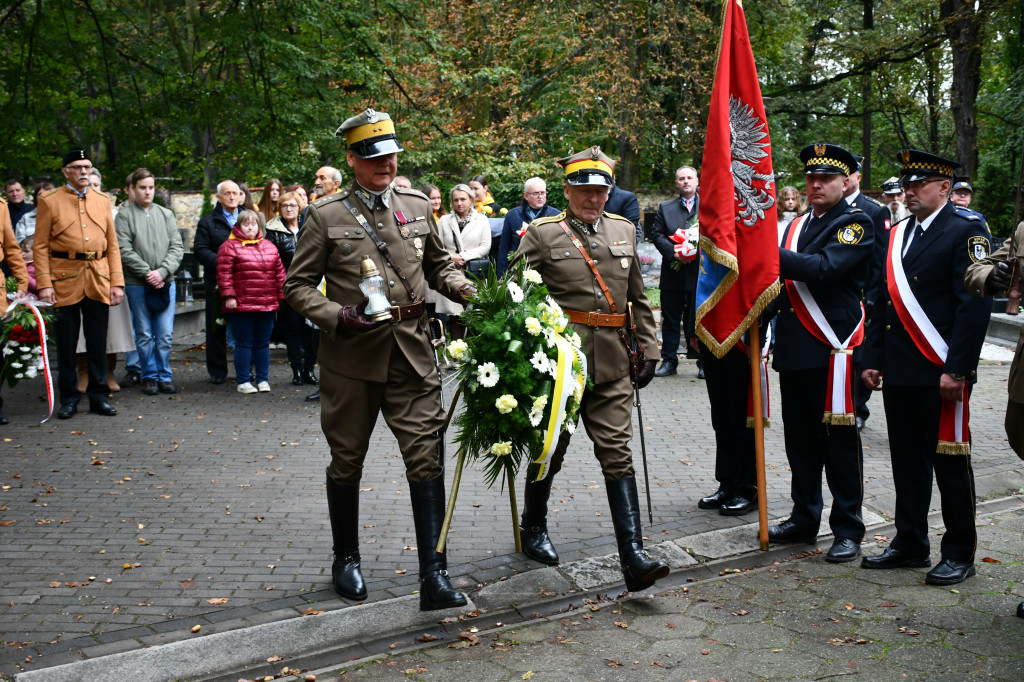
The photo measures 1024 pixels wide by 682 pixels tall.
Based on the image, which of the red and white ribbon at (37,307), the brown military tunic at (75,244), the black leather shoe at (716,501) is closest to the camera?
the black leather shoe at (716,501)

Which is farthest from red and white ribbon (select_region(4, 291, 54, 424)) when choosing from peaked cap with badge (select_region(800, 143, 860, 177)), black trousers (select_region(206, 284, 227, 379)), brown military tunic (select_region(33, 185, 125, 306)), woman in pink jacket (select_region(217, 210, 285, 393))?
peaked cap with badge (select_region(800, 143, 860, 177))

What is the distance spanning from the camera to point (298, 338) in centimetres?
1128

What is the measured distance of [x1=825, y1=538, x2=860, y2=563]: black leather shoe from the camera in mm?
5766

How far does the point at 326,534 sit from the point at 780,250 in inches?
123

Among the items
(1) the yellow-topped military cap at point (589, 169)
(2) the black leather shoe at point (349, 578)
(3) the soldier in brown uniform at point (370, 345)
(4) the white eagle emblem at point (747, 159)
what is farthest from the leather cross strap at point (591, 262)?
(2) the black leather shoe at point (349, 578)

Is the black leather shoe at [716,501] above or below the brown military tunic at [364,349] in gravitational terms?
below

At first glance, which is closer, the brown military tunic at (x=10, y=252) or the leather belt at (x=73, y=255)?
the brown military tunic at (x=10, y=252)

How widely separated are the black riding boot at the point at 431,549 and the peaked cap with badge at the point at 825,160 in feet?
8.95

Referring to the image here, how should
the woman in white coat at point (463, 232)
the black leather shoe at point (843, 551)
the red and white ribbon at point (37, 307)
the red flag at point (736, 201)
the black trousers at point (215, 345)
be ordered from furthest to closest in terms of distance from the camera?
the woman in white coat at point (463, 232) < the black trousers at point (215, 345) < the red and white ribbon at point (37, 307) < the red flag at point (736, 201) < the black leather shoe at point (843, 551)

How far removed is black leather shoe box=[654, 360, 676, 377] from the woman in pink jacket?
440 cm

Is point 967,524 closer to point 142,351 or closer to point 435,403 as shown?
point 435,403

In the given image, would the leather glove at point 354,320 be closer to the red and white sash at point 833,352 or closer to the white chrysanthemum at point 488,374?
the white chrysanthemum at point 488,374

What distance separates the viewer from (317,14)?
35.4 feet

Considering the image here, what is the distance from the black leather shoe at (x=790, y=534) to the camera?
6.14m
